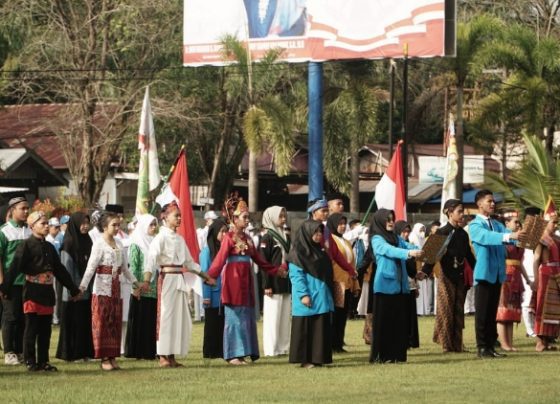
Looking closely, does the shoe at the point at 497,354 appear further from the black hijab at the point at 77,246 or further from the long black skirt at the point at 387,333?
the black hijab at the point at 77,246

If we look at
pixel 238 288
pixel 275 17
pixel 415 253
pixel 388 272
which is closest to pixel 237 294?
pixel 238 288

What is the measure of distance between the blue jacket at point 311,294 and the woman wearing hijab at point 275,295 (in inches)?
77.5

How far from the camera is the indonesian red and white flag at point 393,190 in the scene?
1964 cm

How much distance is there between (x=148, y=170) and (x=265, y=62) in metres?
14.1

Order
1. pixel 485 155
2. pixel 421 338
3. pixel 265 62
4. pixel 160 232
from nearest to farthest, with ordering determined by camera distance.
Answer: pixel 160 232
pixel 421 338
pixel 265 62
pixel 485 155

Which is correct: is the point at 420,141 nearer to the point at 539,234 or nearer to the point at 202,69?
the point at 202,69

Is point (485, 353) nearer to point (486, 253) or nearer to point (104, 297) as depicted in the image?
point (486, 253)

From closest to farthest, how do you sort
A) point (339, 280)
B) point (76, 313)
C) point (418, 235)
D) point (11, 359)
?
1. point (11, 359)
2. point (76, 313)
3. point (339, 280)
4. point (418, 235)

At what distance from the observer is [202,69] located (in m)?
38.8

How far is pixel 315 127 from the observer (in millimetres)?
33688

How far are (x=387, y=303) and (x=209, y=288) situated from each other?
92.8 inches

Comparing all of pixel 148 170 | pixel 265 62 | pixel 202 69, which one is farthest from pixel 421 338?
pixel 202 69

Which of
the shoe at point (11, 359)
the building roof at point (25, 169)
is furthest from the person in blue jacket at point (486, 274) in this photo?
the building roof at point (25, 169)

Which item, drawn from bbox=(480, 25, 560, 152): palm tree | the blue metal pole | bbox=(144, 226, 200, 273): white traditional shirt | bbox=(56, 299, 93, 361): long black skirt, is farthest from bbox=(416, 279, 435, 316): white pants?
bbox=(144, 226, 200, 273): white traditional shirt
